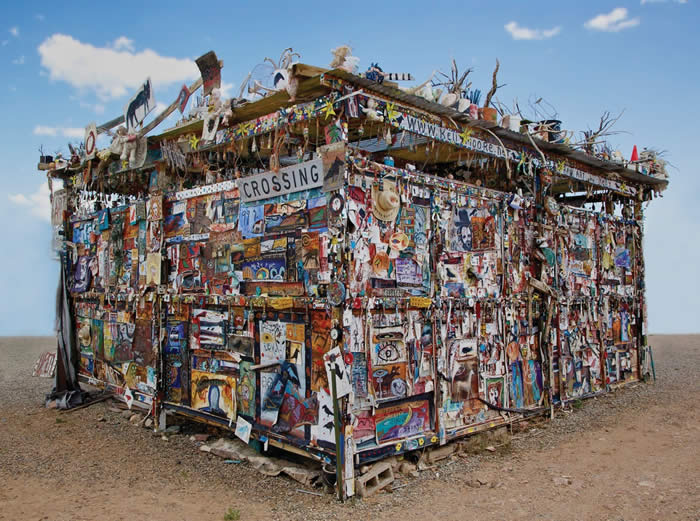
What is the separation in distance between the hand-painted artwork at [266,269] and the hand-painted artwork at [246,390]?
1.11 metres

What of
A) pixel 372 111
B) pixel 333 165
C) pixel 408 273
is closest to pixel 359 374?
pixel 408 273

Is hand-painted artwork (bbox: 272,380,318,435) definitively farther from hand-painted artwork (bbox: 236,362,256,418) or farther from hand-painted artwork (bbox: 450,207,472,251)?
hand-painted artwork (bbox: 450,207,472,251)

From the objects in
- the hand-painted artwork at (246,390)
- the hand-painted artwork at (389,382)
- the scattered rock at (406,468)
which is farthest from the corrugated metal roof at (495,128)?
the scattered rock at (406,468)

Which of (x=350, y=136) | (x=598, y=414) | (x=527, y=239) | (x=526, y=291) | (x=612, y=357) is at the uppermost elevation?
(x=350, y=136)

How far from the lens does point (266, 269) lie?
6.92 m

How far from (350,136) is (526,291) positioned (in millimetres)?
3612

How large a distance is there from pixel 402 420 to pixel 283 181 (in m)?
3.10

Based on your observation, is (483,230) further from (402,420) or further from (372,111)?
(402,420)

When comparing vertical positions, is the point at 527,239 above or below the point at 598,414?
above

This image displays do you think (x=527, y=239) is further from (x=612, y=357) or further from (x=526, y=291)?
(x=612, y=357)

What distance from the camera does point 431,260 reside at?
7.10 m

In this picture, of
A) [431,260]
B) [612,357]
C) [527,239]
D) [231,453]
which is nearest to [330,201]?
[431,260]

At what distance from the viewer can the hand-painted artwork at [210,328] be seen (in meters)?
7.52

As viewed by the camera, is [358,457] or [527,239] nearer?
[358,457]
